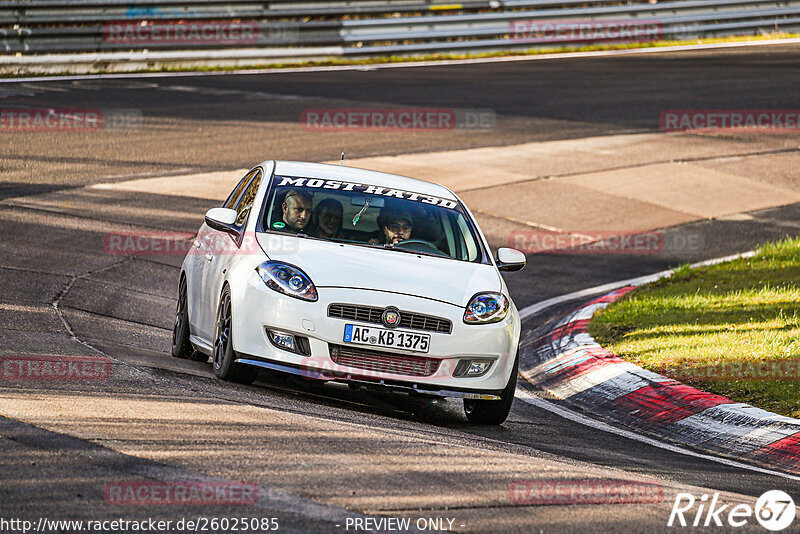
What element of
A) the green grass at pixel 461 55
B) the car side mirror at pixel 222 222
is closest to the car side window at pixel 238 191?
the car side mirror at pixel 222 222

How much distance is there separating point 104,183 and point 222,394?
967 cm

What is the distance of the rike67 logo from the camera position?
584 cm

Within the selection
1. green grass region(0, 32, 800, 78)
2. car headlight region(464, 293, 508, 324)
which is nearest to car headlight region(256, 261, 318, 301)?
car headlight region(464, 293, 508, 324)

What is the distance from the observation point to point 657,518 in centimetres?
582

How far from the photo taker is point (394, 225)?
29.3 feet

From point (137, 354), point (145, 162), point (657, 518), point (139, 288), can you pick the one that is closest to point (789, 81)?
point (145, 162)

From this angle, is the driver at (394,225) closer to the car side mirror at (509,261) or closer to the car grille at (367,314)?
the car side mirror at (509,261)

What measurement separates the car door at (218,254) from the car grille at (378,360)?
1219 mm

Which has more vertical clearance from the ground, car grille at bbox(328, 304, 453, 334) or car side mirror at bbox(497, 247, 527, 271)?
car side mirror at bbox(497, 247, 527, 271)

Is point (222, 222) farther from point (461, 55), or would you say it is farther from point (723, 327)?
point (461, 55)

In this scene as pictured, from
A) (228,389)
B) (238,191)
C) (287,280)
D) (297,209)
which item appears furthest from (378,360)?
(238,191)

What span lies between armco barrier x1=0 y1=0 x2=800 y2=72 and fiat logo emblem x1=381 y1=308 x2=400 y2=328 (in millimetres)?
18824

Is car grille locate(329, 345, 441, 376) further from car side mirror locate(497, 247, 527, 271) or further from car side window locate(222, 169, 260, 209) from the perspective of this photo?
car side window locate(222, 169, 260, 209)

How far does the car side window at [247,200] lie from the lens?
9.12 meters
